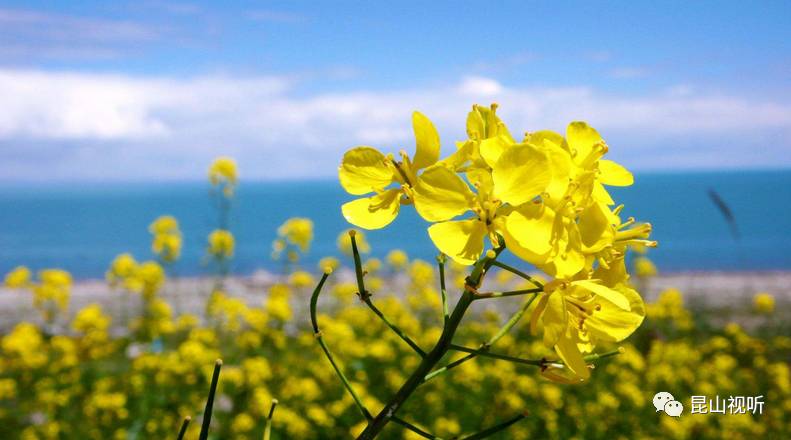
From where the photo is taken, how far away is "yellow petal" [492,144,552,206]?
1071 millimetres

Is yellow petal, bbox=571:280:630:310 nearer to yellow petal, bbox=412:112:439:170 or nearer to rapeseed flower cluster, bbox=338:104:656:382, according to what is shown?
rapeseed flower cluster, bbox=338:104:656:382

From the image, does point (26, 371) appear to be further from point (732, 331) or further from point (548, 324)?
point (732, 331)

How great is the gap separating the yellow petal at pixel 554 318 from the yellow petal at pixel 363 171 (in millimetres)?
391

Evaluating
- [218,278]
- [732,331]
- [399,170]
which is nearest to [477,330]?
[218,278]

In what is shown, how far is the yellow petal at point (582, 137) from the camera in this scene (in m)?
1.24

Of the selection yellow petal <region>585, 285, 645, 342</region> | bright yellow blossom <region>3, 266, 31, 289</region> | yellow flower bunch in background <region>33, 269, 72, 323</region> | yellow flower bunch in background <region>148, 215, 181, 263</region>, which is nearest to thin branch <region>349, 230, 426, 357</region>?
yellow petal <region>585, 285, 645, 342</region>

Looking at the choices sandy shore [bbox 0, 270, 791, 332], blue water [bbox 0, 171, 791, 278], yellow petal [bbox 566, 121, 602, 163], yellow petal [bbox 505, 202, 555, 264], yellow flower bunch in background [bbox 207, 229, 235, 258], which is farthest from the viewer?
blue water [bbox 0, 171, 791, 278]

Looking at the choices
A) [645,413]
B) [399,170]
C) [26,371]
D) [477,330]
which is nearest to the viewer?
[399,170]

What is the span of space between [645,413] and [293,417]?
2.64 metres

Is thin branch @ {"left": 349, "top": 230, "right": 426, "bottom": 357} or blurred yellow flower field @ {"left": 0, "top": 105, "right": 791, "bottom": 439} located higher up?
thin branch @ {"left": 349, "top": 230, "right": 426, "bottom": 357}

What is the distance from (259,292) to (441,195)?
580 inches

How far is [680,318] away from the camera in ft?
27.1

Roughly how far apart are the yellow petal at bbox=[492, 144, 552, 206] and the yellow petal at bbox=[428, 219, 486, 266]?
70mm

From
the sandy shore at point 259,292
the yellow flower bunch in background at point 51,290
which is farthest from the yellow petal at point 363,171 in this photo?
the sandy shore at point 259,292
